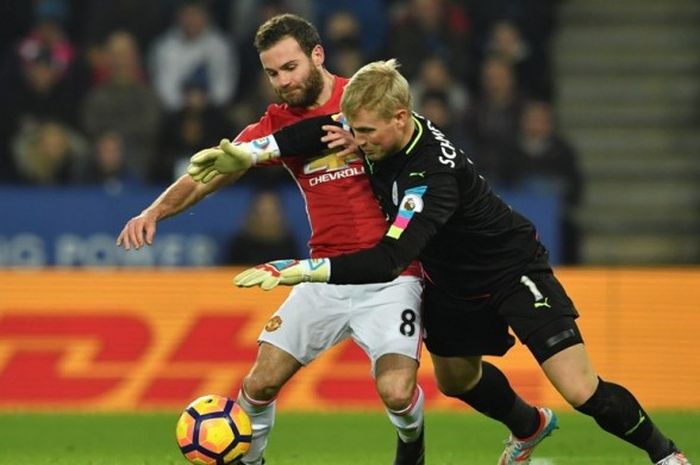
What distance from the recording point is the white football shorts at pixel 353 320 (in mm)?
7371

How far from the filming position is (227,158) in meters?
7.08

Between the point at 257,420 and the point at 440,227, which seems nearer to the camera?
the point at 440,227

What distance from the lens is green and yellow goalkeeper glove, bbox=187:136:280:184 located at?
7.02 m

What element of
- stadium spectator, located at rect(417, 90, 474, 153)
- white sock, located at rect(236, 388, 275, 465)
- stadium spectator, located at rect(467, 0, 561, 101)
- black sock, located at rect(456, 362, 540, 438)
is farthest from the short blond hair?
stadium spectator, located at rect(467, 0, 561, 101)

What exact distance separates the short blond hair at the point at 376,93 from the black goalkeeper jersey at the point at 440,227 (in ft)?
0.86

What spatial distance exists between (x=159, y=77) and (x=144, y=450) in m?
5.66

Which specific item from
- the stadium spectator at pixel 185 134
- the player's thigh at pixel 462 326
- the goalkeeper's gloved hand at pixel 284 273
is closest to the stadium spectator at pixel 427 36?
the stadium spectator at pixel 185 134

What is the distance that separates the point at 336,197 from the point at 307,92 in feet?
1.66

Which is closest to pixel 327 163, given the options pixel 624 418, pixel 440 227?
pixel 440 227

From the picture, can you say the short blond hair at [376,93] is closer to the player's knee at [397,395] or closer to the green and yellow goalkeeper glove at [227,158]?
the green and yellow goalkeeper glove at [227,158]

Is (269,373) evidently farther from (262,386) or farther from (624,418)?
(624,418)

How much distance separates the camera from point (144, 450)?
933 centimetres

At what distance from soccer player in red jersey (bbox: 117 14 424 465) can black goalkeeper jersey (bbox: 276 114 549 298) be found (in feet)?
0.66

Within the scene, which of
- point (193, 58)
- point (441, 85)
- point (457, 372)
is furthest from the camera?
point (193, 58)
